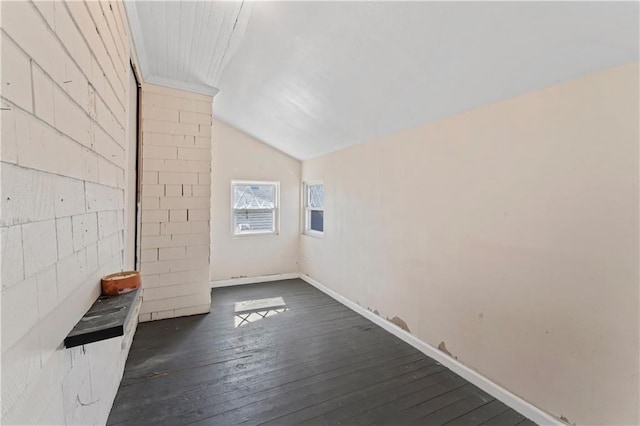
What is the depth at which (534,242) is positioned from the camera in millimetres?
1882

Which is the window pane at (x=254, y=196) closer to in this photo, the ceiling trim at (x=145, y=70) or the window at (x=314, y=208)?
the window at (x=314, y=208)

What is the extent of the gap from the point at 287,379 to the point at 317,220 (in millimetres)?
3106

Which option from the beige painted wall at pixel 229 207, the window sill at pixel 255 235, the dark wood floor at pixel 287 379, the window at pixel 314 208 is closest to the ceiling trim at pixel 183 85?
the beige painted wall at pixel 229 207

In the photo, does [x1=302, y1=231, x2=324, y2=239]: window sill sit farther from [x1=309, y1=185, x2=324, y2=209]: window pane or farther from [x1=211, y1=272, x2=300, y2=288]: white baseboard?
[x1=211, y1=272, x2=300, y2=288]: white baseboard

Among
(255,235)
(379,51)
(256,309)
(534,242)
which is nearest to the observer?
(534,242)

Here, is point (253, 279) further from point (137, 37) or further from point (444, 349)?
point (137, 37)

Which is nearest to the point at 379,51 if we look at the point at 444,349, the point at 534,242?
the point at 534,242

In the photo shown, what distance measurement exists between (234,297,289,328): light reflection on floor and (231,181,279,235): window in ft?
4.69

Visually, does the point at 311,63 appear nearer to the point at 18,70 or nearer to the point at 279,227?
the point at 18,70

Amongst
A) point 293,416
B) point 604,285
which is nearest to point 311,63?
point 604,285

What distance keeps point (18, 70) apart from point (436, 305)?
2873 millimetres

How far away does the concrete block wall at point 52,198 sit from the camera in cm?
61

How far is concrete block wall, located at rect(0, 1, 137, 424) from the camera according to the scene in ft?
2.01

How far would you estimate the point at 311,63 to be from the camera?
245 cm
